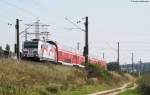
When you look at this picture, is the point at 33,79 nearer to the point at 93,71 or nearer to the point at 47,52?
the point at 47,52

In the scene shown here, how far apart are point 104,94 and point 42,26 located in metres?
33.1

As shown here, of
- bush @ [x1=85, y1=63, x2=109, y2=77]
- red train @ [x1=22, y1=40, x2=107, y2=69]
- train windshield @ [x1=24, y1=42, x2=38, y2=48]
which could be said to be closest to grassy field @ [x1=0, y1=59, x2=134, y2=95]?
red train @ [x1=22, y1=40, x2=107, y2=69]

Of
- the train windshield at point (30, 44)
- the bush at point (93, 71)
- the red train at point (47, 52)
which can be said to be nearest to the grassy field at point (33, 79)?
the red train at point (47, 52)

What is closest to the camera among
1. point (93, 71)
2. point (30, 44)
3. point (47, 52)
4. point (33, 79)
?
point (33, 79)

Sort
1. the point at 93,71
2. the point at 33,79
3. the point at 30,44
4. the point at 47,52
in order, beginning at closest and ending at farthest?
the point at 33,79, the point at 30,44, the point at 47,52, the point at 93,71

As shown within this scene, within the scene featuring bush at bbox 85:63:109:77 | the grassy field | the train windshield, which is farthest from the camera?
bush at bbox 85:63:109:77

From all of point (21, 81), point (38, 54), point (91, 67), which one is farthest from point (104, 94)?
point (91, 67)

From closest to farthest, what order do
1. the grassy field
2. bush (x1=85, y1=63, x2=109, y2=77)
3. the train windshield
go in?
1. the grassy field
2. the train windshield
3. bush (x1=85, y1=63, x2=109, y2=77)

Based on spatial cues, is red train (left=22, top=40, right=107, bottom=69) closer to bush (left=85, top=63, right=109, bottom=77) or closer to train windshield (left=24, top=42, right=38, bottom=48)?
train windshield (left=24, top=42, right=38, bottom=48)

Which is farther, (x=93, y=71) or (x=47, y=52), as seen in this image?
(x=93, y=71)

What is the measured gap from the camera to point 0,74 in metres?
32.6

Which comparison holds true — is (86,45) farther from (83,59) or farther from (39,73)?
(39,73)

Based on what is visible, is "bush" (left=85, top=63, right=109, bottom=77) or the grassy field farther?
"bush" (left=85, top=63, right=109, bottom=77)

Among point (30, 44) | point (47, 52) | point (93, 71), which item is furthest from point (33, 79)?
point (93, 71)
